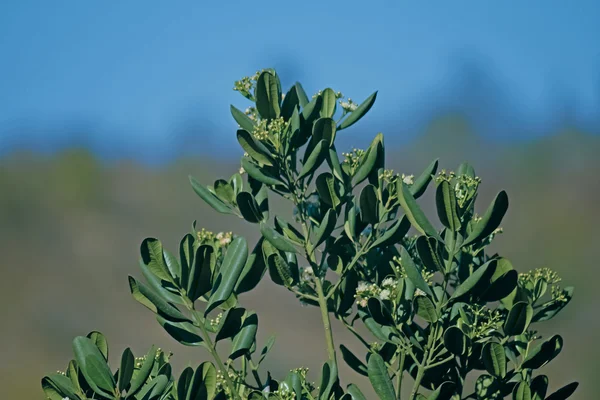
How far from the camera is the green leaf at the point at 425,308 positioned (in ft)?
5.22


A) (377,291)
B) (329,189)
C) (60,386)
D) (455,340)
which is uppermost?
(329,189)

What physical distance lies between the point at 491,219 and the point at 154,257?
2.30 feet

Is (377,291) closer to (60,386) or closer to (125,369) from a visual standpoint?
(125,369)

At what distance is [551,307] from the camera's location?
6.09ft

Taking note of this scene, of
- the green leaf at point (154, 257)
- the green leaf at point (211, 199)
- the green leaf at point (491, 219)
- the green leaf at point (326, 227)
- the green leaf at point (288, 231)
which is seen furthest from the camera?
the green leaf at point (211, 199)

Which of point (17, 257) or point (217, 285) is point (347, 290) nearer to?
point (217, 285)

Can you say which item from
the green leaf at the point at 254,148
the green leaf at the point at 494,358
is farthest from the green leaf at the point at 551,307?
the green leaf at the point at 254,148

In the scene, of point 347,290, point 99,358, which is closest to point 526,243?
point 347,290

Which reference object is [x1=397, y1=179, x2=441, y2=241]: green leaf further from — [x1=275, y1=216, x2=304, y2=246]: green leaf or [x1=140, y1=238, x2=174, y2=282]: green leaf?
[x1=140, y1=238, x2=174, y2=282]: green leaf

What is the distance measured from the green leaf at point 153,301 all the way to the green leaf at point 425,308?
484mm

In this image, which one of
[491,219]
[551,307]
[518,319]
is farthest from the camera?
[551,307]

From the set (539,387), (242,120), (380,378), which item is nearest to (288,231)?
(242,120)

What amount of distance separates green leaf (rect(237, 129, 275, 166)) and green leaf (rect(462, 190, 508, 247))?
497 millimetres

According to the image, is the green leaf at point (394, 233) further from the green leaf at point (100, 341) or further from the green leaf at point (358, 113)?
the green leaf at point (100, 341)
